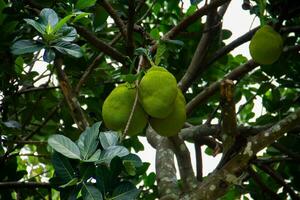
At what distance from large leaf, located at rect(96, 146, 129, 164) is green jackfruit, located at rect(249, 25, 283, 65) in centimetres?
76

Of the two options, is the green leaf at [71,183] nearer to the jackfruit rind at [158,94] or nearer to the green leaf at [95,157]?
the green leaf at [95,157]

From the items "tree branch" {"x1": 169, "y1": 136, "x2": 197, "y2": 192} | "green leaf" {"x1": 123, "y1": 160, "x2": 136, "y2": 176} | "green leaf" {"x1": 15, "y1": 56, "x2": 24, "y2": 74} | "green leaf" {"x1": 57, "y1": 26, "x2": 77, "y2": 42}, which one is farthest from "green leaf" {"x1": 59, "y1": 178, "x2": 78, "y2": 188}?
"green leaf" {"x1": 15, "y1": 56, "x2": 24, "y2": 74}

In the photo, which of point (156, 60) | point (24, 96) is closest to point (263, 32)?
point (156, 60)

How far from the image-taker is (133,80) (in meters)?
1.13

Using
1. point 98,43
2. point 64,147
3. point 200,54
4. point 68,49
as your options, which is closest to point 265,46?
point 200,54

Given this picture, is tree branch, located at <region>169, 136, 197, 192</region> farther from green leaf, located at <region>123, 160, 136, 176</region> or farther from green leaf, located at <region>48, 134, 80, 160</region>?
green leaf, located at <region>48, 134, 80, 160</region>

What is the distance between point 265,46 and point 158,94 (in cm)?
51

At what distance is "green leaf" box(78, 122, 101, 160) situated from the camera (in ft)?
3.02

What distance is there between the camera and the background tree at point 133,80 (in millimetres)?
952

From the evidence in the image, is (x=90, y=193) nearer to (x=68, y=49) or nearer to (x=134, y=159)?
(x=134, y=159)

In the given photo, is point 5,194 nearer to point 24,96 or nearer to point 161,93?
point 24,96

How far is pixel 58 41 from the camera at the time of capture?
47.3 inches

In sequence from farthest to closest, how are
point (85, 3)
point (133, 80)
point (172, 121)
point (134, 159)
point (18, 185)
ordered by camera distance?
point (18, 185) < point (85, 3) < point (172, 121) < point (133, 80) < point (134, 159)

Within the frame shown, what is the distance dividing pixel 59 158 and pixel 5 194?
1.03 m
